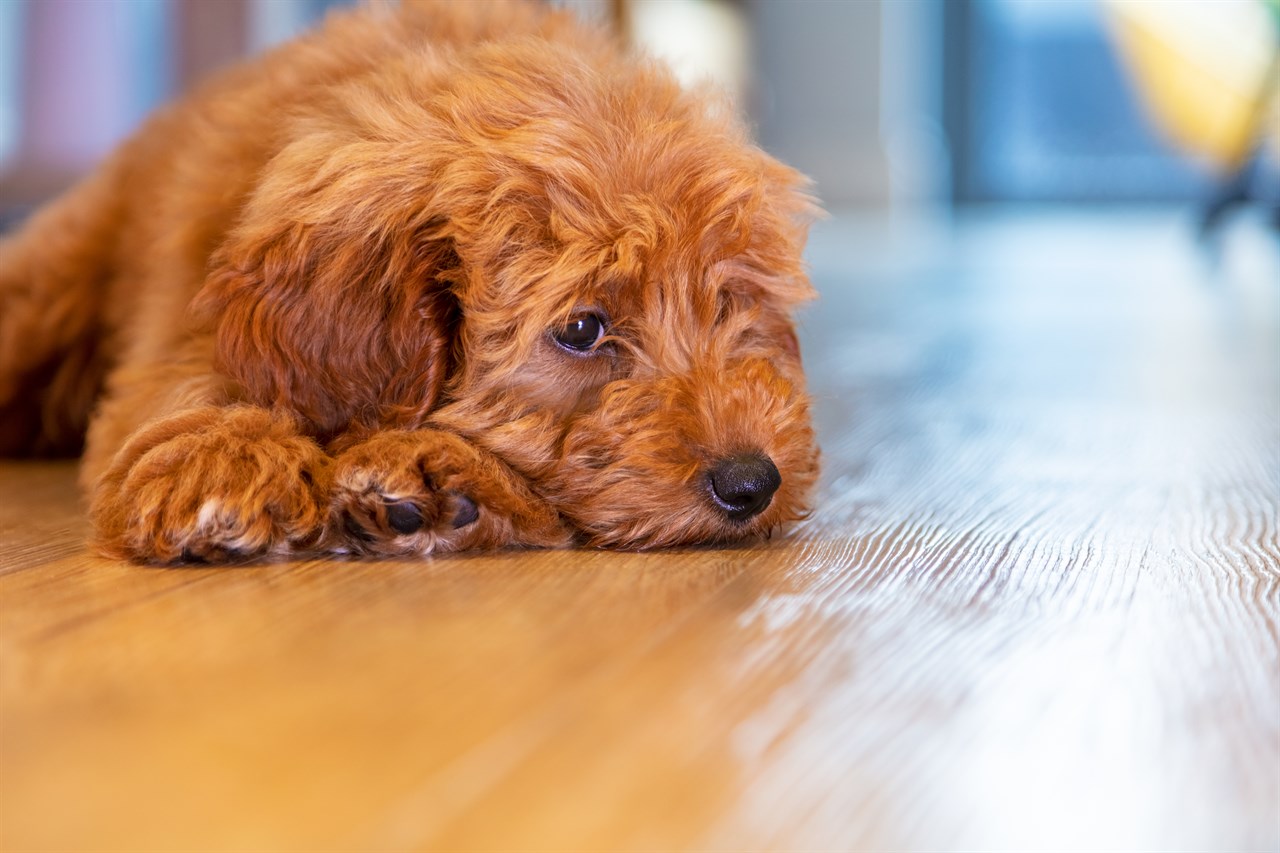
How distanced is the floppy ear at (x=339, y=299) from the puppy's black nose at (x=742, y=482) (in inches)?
18.9

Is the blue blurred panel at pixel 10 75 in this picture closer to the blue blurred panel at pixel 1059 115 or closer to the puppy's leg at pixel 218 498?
the puppy's leg at pixel 218 498

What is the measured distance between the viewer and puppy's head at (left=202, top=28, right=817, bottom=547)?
2.16 m

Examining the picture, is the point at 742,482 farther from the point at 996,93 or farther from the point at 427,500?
the point at 996,93

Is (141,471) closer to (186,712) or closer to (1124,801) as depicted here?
(186,712)

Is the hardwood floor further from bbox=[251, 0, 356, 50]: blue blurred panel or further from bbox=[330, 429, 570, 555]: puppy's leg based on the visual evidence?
bbox=[251, 0, 356, 50]: blue blurred panel

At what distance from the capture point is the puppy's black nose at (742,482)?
6.83 ft

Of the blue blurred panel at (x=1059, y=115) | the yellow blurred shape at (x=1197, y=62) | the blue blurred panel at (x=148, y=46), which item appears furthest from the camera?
the blue blurred panel at (x=1059, y=115)

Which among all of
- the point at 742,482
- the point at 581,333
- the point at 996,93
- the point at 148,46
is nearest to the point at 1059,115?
the point at 996,93

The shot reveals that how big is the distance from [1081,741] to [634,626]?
1.81 ft

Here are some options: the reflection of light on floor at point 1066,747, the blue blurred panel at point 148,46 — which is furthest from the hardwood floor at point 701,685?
the blue blurred panel at point 148,46

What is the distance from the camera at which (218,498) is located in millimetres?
1999


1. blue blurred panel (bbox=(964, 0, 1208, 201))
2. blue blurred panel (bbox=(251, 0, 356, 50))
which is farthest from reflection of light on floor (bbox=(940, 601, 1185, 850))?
blue blurred panel (bbox=(964, 0, 1208, 201))

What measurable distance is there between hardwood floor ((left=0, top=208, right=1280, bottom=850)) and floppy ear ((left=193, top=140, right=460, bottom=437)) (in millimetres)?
325

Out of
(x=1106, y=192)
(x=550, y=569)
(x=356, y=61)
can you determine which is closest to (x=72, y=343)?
(x=356, y=61)
